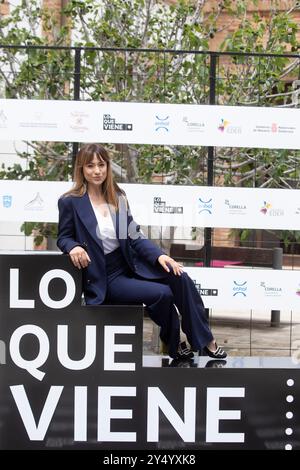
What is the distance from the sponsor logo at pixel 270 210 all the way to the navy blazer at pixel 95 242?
288 cm

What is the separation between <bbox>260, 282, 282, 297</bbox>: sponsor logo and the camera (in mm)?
7527

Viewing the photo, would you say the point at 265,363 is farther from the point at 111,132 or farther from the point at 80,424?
the point at 111,132

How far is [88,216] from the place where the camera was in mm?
4602

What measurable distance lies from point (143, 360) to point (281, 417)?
2.45ft

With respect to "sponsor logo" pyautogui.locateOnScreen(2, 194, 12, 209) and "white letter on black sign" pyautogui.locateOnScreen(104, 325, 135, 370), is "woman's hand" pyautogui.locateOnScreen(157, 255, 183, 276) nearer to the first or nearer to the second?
"white letter on black sign" pyautogui.locateOnScreen(104, 325, 135, 370)

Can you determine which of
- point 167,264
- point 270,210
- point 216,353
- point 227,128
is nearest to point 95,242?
point 167,264

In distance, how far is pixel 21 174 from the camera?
28.8 feet


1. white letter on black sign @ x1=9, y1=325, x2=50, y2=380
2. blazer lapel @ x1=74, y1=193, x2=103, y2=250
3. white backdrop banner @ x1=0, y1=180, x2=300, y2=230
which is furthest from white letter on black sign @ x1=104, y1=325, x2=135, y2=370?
white backdrop banner @ x1=0, y1=180, x2=300, y2=230

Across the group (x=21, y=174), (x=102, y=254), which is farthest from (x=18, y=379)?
(x=21, y=174)

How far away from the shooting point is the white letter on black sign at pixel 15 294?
4.20m

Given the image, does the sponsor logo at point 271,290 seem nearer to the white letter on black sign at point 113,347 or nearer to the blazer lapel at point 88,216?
the blazer lapel at point 88,216

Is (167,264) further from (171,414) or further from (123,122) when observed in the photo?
(123,122)

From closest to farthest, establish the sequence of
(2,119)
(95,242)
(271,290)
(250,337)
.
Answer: (95,242) < (2,119) < (271,290) < (250,337)

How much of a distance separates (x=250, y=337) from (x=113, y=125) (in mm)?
2476
